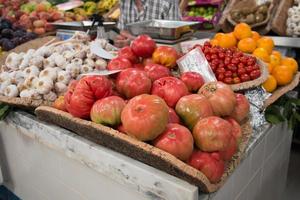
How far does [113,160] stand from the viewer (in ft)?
3.20

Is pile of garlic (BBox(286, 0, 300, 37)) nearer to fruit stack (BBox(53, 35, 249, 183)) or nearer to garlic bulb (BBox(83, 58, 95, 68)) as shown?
fruit stack (BBox(53, 35, 249, 183))

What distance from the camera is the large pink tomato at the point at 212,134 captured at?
90 centimetres

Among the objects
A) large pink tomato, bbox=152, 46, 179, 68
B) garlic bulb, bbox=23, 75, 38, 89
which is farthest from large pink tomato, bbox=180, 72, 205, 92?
garlic bulb, bbox=23, 75, 38, 89

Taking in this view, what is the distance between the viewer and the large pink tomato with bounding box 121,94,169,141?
2.86 feet

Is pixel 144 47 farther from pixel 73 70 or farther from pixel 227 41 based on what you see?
pixel 227 41

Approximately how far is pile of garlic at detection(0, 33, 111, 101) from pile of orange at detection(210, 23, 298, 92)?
0.81 meters

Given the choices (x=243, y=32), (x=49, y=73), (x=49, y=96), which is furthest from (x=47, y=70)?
(x=243, y=32)

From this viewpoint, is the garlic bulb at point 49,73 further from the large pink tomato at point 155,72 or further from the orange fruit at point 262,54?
the orange fruit at point 262,54

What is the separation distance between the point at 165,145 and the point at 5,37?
2.49 meters

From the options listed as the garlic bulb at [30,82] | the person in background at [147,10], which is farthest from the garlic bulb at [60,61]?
the person in background at [147,10]

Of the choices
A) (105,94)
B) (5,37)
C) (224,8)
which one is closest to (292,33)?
(224,8)

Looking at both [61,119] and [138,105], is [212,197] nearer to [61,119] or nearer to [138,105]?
[138,105]

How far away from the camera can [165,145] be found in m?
0.88

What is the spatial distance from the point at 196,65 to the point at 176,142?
58 centimetres
